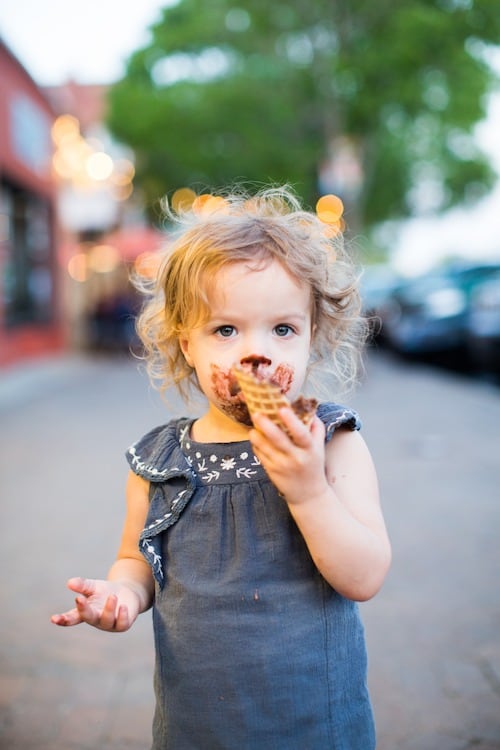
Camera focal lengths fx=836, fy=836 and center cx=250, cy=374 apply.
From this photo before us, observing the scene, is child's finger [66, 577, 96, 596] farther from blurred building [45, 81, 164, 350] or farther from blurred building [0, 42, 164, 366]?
Result: blurred building [45, 81, 164, 350]

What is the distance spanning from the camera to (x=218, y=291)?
5.62ft

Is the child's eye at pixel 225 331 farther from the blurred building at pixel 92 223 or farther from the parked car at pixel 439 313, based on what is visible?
the blurred building at pixel 92 223

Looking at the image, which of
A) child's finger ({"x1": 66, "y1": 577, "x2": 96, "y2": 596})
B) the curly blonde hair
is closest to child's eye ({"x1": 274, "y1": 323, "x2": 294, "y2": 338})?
the curly blonde hair

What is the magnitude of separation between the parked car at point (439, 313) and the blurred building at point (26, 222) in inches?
290

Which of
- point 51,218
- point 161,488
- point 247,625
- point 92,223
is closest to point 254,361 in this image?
point 161,488

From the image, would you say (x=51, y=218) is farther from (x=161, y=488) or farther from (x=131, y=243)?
(x=161, y=488)

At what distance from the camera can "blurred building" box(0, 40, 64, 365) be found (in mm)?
14875

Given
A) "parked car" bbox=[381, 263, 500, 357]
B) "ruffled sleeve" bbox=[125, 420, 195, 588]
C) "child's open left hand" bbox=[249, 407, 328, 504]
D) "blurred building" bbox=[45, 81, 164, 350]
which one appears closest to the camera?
"child's open left hand" bbox=[249, 407, 328, 504]

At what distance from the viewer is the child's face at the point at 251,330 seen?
66.3 inches

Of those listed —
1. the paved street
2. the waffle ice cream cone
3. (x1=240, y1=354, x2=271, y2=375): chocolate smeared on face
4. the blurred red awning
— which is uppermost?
the blurred red awning

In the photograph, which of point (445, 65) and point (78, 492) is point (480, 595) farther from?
point (445, 65)

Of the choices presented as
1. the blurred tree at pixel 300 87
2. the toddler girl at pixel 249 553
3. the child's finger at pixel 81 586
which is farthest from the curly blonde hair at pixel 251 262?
the blurred tree at pixel 300 87

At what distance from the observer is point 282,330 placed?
5.65 ft

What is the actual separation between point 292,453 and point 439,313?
13.7 meters
